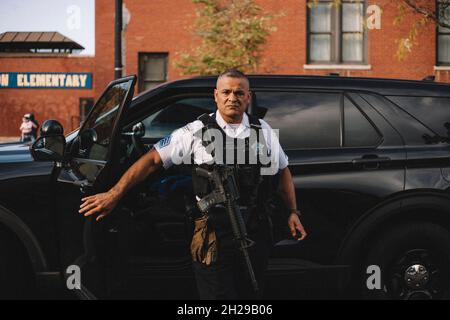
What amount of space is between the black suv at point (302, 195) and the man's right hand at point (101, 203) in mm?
441

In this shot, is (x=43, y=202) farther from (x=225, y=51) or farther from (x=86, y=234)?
(x=225, y=51)

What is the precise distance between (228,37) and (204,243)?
14189mm

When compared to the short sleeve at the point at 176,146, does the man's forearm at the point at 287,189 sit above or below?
below

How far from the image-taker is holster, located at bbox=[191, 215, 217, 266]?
3.08 m

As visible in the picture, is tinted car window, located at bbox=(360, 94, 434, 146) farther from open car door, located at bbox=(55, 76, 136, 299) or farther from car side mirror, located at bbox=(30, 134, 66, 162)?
car side mirror, located at bbox=(30, 134, 66, 162)

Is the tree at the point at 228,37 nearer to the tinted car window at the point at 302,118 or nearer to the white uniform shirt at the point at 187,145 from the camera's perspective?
the tinted car window at the point at 302,118

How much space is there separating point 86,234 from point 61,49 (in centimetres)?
2435

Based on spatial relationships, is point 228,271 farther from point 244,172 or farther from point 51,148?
point 51,148

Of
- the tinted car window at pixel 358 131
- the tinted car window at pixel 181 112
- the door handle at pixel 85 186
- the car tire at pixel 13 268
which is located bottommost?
the car tire at pixel 13 268

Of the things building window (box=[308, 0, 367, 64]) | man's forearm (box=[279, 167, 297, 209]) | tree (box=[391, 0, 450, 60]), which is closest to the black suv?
man's forearm (box=[279, 167, 297, 209])

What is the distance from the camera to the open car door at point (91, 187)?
3.26m

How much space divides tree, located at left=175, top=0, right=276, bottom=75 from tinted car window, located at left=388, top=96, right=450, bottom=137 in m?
12.1

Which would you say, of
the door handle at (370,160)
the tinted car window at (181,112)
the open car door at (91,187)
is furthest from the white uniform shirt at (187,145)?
the door handle at (370,160)

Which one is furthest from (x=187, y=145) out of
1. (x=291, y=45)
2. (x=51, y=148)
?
(x=291, y=45)
